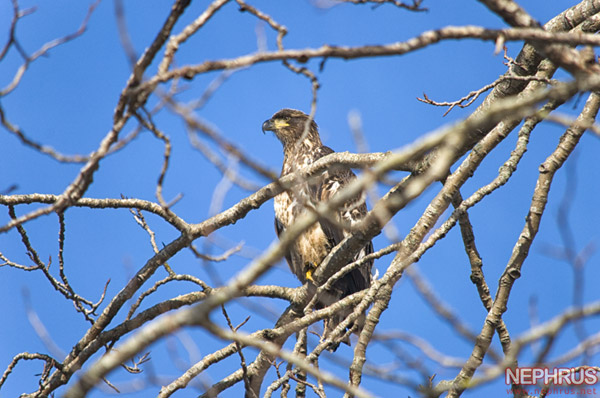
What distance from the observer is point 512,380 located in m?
3.50

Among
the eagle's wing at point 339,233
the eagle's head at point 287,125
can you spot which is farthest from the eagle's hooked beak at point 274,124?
the eagle's wing at point 339,233

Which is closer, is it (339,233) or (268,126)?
(339,233)

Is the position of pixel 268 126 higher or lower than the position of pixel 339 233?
higher

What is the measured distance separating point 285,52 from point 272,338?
7.83 feet

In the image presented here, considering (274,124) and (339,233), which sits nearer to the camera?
(339,233)

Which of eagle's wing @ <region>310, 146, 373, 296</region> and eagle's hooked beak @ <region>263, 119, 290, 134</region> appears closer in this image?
eagle's wing @ <region>310, 146, 373, 296</region>

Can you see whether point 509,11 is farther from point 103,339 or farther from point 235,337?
point 103,339

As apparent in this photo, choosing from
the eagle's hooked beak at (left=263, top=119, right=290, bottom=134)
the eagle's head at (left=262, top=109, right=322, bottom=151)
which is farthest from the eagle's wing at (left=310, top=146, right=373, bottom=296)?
the eagle's hooked beak at (left=263, top=119, right=290, bottom=134)

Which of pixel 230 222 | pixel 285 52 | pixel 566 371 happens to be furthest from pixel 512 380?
pixel 285 52

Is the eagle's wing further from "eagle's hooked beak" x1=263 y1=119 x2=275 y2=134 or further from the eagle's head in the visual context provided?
"eagle's hooked beak" x1=263 y1=119 x2=275 y2=134

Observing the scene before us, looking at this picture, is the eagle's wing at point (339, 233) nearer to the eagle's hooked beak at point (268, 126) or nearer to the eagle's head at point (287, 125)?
the eagle's head at point (287, 125)

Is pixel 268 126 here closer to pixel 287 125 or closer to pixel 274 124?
pixel 274 124

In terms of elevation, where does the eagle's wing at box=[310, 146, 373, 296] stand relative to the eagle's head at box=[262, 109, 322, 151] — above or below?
below

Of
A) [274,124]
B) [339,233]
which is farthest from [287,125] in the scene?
[339,233]
